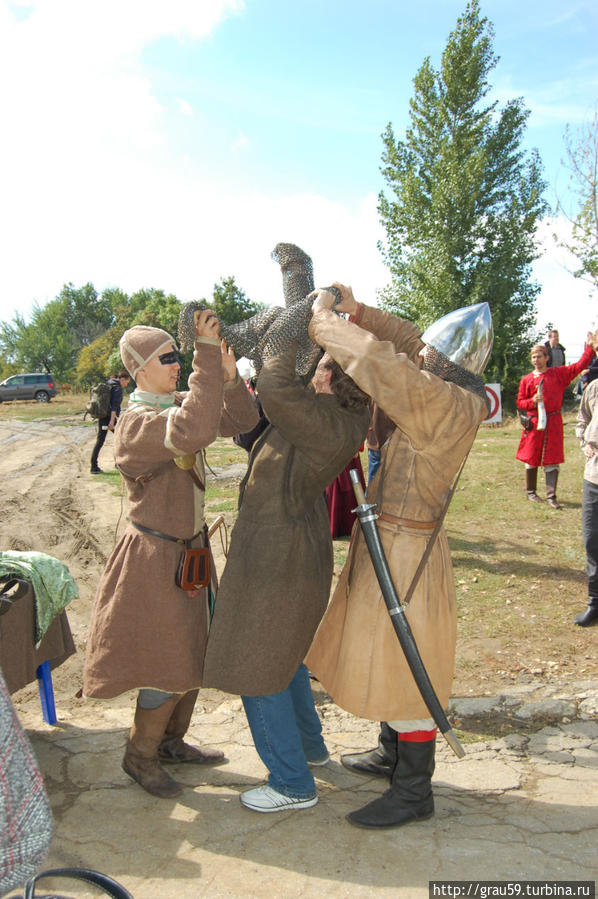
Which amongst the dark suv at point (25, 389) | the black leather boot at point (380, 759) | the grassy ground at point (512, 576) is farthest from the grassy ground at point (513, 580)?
the dark suv at point (25, 389)

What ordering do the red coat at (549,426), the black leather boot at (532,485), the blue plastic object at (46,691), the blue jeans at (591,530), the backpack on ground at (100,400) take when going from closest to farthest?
the blue plastic object at (46,691) → the blue jeans at (591,530) → the red coat at (549,426) → the black leather boot at (532,485) → the backpack on ground at (100,400)

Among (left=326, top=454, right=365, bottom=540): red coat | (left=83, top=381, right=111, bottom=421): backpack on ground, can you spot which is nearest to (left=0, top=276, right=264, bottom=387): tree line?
(left=83, top=381, right=111, bottom=421): backpack on ground

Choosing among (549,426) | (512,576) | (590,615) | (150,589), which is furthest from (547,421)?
(150,589)

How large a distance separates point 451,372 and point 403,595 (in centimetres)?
83

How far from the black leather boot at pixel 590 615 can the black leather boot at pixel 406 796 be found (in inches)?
109

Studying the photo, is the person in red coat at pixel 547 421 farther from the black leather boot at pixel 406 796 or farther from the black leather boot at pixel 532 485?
the black leather boot at pixel 406 796

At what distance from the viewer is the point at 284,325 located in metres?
2.52

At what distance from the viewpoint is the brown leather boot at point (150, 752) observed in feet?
9.42

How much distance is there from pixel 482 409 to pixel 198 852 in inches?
74.3

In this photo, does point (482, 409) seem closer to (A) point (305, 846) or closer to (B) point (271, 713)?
(B) point (271, 713)

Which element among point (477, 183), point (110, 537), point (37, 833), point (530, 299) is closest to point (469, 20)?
point (477, 183)

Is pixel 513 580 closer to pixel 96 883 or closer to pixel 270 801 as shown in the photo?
pixel 270 801

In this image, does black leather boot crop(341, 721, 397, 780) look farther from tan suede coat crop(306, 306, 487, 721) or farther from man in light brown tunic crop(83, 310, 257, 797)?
man in light brown tunic crop(83, 310, 257, 797)

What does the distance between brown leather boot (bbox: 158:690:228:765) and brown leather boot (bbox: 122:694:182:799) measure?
0.83ft
